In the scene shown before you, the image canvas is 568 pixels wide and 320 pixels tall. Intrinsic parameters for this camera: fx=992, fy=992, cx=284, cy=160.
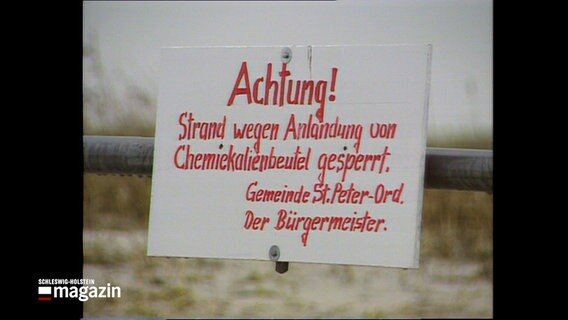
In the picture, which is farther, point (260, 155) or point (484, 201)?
point (484, 201)

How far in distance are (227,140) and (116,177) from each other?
2.99ft

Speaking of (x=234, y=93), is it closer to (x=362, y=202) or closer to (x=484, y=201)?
(x=362, y=202)

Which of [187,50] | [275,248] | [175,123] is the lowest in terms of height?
[275,248]

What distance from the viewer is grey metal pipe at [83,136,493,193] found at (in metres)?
3.34

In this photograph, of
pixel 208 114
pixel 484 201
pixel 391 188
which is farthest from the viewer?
pixel 484 201

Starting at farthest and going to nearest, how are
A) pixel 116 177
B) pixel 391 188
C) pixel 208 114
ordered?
pixel 116 177
pixel 208 114
pixel 391 188

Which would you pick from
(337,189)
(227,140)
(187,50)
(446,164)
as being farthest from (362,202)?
(187,50)

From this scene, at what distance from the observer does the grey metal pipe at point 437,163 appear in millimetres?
3342

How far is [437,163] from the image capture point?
11.2ft

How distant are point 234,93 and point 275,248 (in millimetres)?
565

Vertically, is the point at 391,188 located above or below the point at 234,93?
below

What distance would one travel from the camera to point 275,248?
3432mm

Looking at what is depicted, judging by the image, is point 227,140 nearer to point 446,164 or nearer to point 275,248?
point 275,248

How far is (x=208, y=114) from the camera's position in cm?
353
